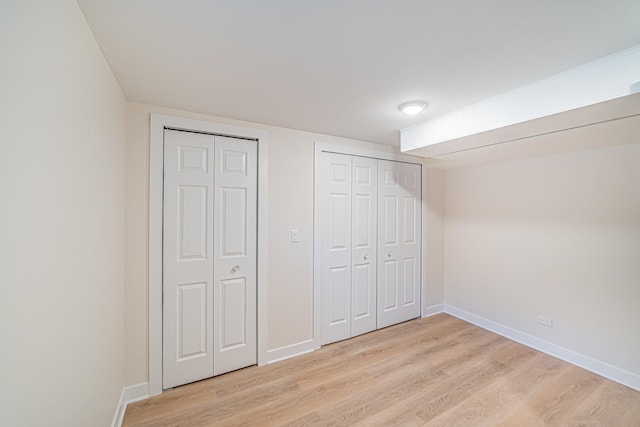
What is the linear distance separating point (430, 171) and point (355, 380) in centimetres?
285

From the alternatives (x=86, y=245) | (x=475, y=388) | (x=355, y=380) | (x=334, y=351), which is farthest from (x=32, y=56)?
(x=475, y=388)

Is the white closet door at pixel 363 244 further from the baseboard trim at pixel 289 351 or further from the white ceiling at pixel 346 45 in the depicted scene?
the white ceiling at pixel 346 45

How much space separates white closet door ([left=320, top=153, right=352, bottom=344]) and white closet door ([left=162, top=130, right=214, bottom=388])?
3.90 feet

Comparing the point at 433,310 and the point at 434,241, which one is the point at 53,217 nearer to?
the point at 434,241

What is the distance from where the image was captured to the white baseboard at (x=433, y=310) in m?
3.68

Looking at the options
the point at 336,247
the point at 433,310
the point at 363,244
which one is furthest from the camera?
the point at 433,310

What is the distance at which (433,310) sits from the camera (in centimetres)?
376

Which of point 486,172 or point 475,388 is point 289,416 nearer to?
point 475,388

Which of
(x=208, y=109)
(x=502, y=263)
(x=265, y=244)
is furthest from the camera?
(x=502, y=263)

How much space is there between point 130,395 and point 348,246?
2.32m

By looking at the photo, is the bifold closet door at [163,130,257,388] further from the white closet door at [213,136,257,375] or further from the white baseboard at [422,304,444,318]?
the white baseboard at [422,304,444,318]

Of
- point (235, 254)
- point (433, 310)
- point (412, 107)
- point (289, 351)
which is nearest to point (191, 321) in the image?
point (235, 254)

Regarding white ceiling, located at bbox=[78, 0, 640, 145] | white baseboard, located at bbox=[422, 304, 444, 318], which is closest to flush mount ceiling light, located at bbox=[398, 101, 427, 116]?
white ceiling, located at bbox=[78, 0, 640, 145]

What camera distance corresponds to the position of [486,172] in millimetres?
3342
